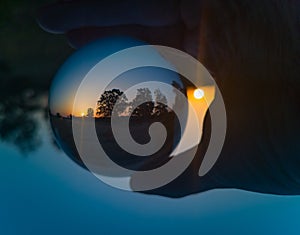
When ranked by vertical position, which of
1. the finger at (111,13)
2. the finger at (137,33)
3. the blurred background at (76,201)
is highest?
the finger at (111,13)

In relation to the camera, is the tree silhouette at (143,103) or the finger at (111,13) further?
the finger at (111,13)

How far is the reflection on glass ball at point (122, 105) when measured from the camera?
0.44 meters

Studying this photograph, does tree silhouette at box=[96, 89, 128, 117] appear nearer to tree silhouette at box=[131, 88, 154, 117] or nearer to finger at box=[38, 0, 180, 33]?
tree silhouette at box=[131, 88, 154, 117]

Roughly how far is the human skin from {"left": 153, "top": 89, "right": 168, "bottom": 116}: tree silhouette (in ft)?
0.32

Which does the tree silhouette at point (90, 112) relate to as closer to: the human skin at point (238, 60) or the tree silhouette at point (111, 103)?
the tree silhouette at point (111, 103)

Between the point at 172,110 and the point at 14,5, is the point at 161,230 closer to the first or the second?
the point at 172,110

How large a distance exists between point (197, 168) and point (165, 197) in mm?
57

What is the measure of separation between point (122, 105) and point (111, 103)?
0.01 metres

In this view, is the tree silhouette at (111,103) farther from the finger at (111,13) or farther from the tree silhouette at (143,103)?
the finger at (111,13)

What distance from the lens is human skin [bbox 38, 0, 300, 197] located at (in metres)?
0.52

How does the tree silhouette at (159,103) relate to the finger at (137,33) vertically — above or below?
below

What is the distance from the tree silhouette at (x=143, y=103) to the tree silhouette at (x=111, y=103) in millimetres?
12

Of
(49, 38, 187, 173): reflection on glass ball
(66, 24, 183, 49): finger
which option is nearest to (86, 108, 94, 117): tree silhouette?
(49, 38, 187, 173): reflection on glass ball

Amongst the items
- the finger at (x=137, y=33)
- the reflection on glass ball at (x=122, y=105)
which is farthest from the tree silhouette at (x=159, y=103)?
the finger at (x=137, y=33)
